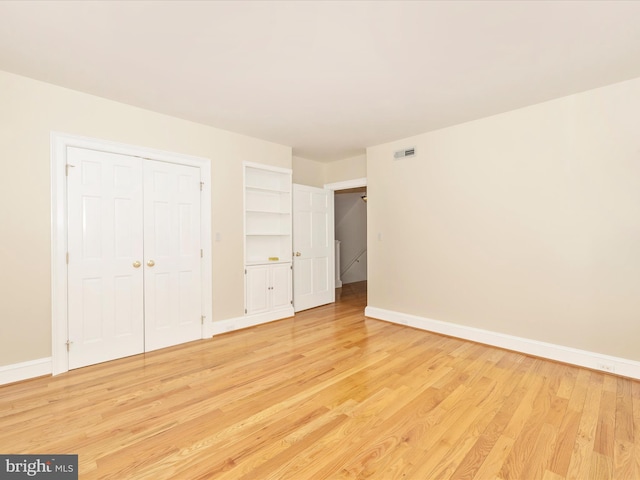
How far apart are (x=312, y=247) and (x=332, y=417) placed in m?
3.46

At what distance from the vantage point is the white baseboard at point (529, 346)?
2799mm

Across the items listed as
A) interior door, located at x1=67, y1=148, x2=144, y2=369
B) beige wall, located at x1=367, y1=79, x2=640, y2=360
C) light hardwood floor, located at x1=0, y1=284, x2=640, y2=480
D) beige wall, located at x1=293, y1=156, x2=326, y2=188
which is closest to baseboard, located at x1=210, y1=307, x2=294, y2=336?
light hardwood floor, located at x1=0, y1=284, x2=640, y2=480

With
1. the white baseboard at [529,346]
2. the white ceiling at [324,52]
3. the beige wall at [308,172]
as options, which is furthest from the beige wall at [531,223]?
the beige wall at [308,172]

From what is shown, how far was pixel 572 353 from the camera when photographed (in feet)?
10.00

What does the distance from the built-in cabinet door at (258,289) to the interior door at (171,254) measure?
74 cm

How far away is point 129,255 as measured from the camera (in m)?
3.33

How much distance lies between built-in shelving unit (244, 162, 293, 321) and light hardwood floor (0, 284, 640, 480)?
1257 mm

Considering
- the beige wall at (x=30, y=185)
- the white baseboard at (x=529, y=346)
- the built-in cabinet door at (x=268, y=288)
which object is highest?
the beige wall at (x=30, y=185)

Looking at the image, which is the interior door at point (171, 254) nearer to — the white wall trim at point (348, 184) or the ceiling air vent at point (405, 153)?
the white wall trim at point (348, 184)

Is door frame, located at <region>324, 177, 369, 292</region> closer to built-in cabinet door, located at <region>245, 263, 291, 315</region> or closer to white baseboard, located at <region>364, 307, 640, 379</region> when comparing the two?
built-in cabinet door, located at <region>245, 263, 291, 315</region>

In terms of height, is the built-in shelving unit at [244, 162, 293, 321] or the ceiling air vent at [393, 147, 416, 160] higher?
the ceiling air vent at [393, 147, 416, 160]

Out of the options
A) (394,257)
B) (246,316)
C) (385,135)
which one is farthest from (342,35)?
(246,316)

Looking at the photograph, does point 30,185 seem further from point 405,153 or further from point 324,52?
point 405,153

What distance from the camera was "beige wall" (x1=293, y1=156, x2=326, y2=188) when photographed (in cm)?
547
